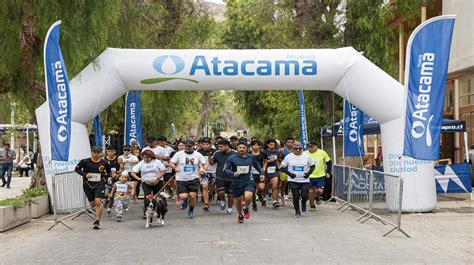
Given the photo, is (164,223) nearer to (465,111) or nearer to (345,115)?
(345,115)

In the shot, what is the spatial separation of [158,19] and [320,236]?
1414cm

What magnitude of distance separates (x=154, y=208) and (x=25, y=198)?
318 cm

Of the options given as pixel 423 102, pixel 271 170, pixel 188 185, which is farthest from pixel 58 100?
pixel 423 102

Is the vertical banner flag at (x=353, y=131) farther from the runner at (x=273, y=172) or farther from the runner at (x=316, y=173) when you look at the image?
the runner at (x=273, y=172)

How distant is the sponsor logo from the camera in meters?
10.9

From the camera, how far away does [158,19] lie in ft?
75.3

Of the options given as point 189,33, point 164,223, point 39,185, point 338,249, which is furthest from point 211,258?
point 189,33

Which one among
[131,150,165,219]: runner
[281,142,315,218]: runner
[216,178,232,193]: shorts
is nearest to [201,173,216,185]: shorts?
[216,178,232,193]: shorts

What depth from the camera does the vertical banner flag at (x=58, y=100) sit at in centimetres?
1216

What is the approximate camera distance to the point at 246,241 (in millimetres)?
10141

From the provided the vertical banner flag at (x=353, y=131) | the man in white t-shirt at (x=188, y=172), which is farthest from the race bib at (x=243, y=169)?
the vertical banner flag at (x=353, y=131)

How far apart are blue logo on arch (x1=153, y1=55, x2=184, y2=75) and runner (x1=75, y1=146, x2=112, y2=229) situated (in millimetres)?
3002

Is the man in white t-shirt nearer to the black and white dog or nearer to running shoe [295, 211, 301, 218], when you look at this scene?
the black and white dog

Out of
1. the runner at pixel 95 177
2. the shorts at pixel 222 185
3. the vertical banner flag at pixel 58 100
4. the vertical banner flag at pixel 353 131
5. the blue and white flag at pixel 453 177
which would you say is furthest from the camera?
the blue and white flag at pixel 453 177
